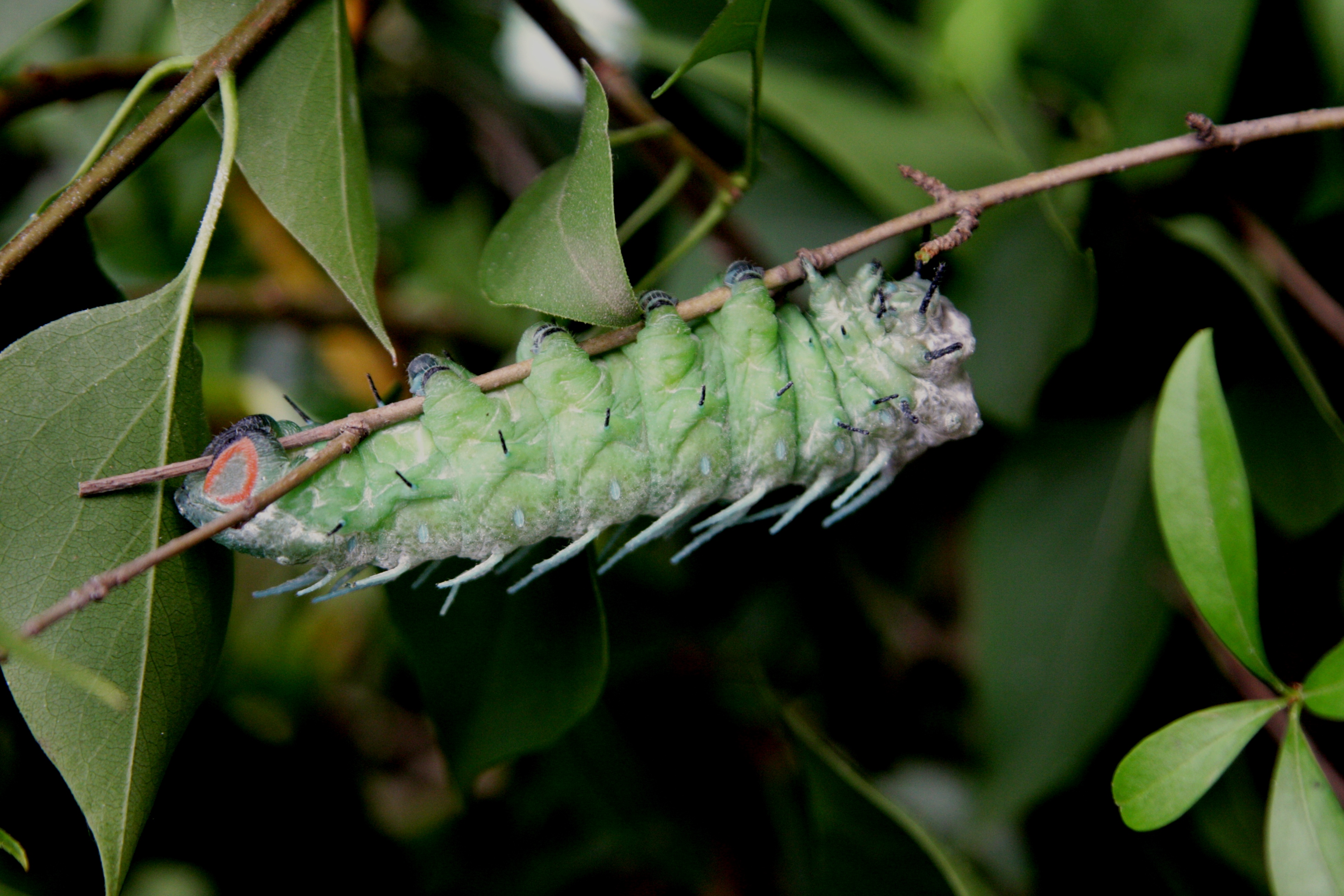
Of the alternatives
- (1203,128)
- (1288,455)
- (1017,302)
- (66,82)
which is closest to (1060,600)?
(1288,455)

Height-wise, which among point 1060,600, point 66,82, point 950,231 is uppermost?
point 66,82

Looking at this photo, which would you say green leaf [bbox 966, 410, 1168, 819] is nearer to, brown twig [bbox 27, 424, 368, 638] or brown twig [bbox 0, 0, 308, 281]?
brown twig [bbox 27, 424, 368, 638]

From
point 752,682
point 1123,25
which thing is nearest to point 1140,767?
point 752,682

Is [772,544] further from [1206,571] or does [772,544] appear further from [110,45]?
[110,45]

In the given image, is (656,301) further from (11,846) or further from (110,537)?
(11,846)

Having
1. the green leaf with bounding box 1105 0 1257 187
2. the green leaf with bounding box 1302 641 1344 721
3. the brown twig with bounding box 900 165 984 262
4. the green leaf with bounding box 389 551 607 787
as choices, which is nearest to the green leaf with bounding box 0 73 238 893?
the green leaf with bounding box 389 551 607 787

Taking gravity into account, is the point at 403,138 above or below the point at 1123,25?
above

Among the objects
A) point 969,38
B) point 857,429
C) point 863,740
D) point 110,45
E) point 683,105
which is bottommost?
point 863,740
